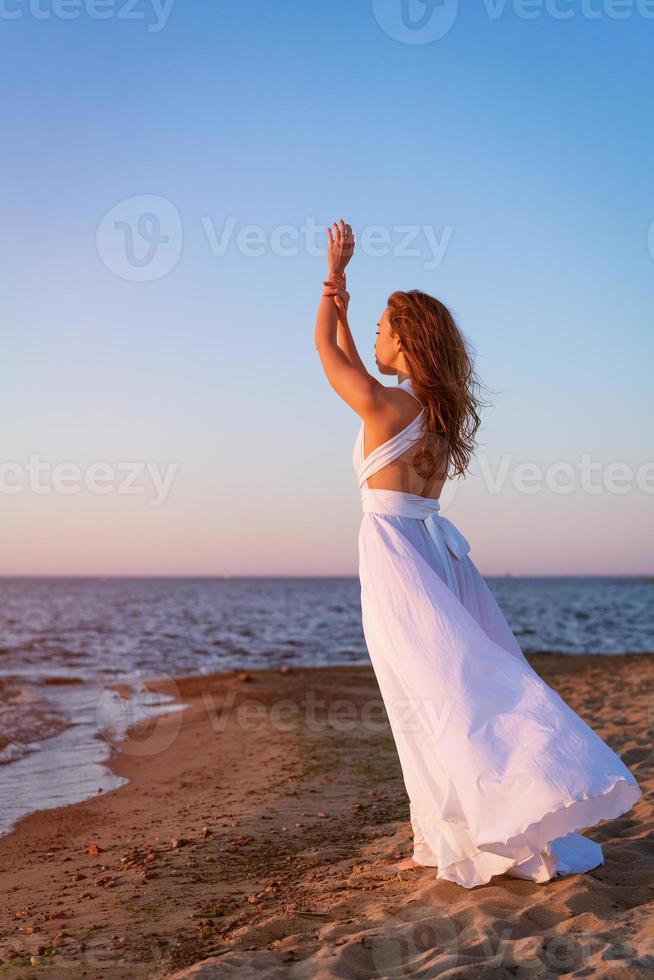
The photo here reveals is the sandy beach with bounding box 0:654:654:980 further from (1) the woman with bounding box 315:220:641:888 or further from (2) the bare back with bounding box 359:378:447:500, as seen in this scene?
(2) the bare back with bounding box 359:378:447:500

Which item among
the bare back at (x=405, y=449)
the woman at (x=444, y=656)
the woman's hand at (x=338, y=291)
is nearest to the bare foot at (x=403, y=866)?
the woman at (x=444, y=656)

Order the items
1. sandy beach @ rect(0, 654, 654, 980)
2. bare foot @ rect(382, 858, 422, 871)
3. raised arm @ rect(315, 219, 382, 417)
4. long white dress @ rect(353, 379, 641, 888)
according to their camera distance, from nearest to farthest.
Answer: sandy beach @ rect(0, 654, 654, 980)
long white dress @ rect(353, 379, 641, 888)
raised arm @ rect(315, 219, 382, 417)
bare foot @ rect(382, 858, 422, 871)

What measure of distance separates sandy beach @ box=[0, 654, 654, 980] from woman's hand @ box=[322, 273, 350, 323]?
258 centimetres

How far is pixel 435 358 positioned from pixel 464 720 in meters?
1.58

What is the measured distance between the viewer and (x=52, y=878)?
15.4 feet

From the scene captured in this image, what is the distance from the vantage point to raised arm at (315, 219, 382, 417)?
3832 mm

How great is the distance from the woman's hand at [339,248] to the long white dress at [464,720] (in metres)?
0.65

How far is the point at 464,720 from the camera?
354cm

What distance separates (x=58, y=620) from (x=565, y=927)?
29.9 metres

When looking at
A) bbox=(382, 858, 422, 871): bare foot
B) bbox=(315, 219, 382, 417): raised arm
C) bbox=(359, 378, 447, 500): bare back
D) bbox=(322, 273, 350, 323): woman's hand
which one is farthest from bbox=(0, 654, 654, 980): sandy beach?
bbox=(322, 273, 350, 323): woman's hand

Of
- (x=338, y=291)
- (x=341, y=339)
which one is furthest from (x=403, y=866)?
(x=338, y=291)

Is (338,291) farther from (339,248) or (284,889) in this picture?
(284,889)

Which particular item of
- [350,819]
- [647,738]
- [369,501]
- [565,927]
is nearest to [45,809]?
[350,819]

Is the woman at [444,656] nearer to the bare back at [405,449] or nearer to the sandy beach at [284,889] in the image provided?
the bare back at [405,449]
